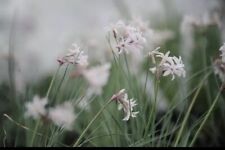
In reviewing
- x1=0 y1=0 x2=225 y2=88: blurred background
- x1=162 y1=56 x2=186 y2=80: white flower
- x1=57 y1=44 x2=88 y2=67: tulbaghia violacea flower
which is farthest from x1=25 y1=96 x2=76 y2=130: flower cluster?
x1=0 y1=0 x2=225 y2=88: blurred background

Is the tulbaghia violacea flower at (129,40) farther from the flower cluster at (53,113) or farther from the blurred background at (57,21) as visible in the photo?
the blurred background at (57,21)

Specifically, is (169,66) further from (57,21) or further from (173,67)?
(57,21)

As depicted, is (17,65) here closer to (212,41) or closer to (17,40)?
(17,40)

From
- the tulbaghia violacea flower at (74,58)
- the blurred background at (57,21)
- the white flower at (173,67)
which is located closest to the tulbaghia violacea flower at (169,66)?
the white flower at (173,67)

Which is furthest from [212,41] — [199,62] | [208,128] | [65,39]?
[65,39]

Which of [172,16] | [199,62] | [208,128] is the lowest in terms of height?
[208,128]

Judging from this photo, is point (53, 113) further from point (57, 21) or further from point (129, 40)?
point (57, 21)

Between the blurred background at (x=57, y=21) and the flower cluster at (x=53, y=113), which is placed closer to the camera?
the flower cluster at (x=53, y=113)

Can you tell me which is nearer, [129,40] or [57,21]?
[129,40]

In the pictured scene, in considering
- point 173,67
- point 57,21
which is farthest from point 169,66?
point 57,21

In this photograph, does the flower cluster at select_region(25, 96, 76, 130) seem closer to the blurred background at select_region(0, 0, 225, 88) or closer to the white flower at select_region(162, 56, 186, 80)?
the white flower at select_region(162, 56, 186, 80)

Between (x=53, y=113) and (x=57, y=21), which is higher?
(x=57, y=21)
